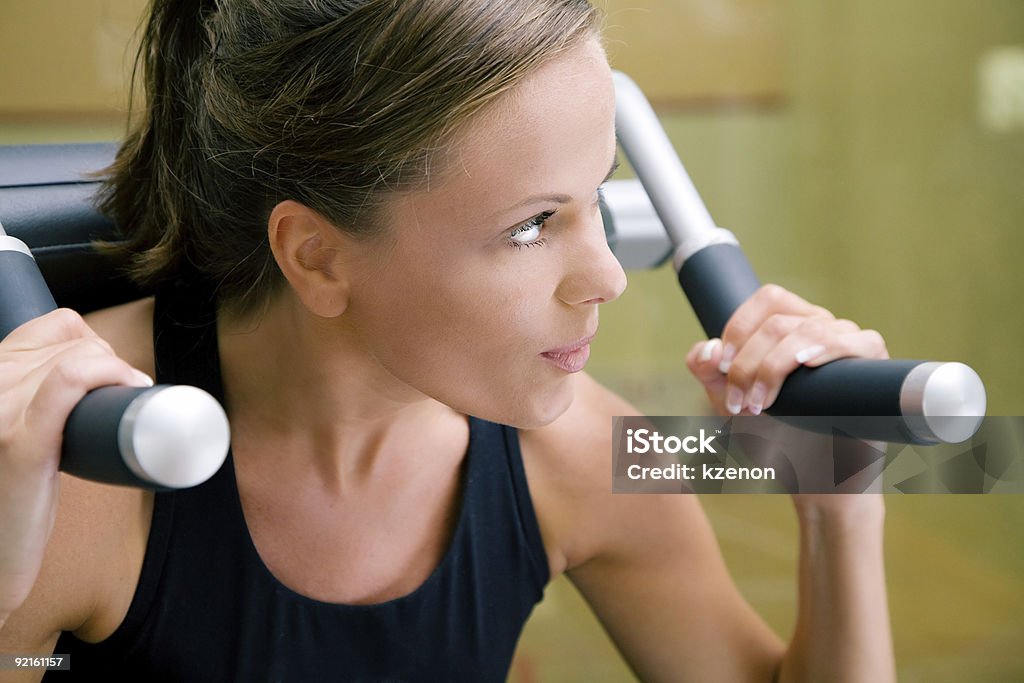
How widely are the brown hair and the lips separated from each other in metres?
0.11

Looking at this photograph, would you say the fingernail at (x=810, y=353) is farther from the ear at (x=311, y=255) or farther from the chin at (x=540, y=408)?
the ear at (x=311, y=255)

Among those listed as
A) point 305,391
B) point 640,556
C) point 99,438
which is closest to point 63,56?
point 305,391

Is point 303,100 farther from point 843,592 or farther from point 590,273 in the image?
point 843,592

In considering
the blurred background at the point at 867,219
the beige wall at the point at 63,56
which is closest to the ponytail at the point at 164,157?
the beige wall at the point at 63,56

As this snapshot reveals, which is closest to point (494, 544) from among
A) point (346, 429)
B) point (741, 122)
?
point (346, 429)

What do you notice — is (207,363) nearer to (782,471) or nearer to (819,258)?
(782,471)

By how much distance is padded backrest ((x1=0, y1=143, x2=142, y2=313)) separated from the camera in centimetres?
65

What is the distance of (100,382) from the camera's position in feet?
1.36

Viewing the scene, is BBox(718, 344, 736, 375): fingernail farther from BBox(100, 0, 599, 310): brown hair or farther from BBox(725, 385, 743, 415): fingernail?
BBox(100, 0, 599, 310): brown hair

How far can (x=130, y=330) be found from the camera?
0.66 metres

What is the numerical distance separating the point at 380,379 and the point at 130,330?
0.15 metres

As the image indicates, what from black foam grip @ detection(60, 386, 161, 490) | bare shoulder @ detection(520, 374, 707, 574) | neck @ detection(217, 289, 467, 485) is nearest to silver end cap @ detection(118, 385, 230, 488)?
black foam grip @ detection(60, 386, 161, 490)

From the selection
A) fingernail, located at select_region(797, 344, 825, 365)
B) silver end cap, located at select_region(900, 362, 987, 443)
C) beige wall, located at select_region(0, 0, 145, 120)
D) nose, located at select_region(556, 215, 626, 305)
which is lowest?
silver end cap, located at select_region(900, 362, 987, 443)

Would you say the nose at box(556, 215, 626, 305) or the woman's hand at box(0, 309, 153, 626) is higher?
the nose at box(556, 215, 626, 305)
